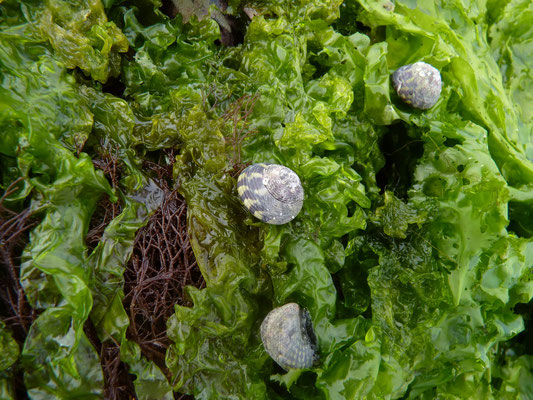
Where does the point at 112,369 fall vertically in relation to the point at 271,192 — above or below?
below

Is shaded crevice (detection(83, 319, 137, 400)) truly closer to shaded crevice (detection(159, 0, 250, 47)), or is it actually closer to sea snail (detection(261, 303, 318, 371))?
sea snail (detection(261, 303, 318, 371))

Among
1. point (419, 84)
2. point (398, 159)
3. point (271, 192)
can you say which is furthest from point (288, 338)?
point (419, 84)

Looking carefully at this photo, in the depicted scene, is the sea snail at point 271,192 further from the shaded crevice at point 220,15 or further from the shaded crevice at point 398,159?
the shaded crevice at point 220,15

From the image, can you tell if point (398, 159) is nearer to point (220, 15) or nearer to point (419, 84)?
point (419, 84)

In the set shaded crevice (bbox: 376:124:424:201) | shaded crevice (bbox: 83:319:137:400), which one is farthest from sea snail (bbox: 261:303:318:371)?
shaded crevice (bbox: 376:124:424:201)

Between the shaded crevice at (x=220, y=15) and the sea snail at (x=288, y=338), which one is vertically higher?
the shaded crevice at (x=220, y=15)

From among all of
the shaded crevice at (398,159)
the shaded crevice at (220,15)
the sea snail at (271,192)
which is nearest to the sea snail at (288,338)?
the sea snail at (271,192)
